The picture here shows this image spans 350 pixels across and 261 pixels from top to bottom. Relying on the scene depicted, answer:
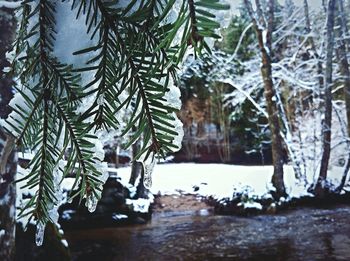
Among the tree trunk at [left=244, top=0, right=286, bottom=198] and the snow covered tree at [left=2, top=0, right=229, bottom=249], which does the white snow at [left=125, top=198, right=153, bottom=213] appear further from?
the snow covered tree at [left=2, top=0, right=229, bottom=249]

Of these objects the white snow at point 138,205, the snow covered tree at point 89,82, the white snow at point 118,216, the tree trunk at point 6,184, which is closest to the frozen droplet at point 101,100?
the snow covered tree at point 89,82

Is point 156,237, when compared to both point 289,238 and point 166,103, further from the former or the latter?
point 166,103

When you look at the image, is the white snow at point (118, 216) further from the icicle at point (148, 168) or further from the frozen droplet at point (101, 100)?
the frozen droplet at point (101, 100)

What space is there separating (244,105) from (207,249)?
9.48m

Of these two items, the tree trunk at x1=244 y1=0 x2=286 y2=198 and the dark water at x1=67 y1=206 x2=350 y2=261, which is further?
the tree trunk at x1=244 y1=0 x2=286 y2=198

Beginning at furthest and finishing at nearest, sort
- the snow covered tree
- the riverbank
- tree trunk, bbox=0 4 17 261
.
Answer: the riverbank → tree trunk, bbox=0 4 17 261 → the snow covered tree

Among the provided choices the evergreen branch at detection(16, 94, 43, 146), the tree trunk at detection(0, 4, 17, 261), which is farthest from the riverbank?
the evergreen branch at detection(16, 94, 43, 146)

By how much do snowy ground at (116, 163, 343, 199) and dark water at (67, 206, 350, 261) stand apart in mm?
1354

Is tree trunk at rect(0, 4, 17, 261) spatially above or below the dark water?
above

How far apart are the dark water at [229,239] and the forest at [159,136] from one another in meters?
0.03

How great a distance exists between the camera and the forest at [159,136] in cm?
32

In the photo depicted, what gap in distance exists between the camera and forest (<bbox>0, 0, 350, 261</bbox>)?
32 centimetres

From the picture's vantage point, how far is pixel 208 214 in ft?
25.8

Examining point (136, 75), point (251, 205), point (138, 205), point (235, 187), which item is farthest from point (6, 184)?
point (235, 187)
